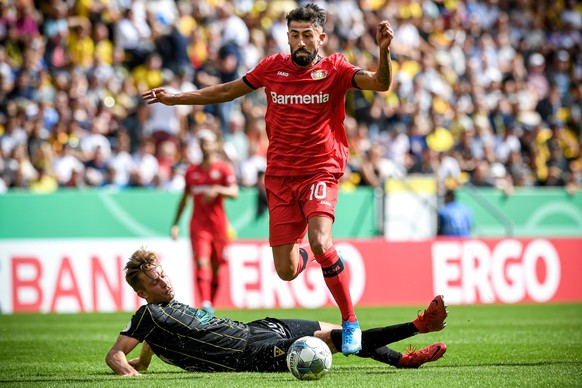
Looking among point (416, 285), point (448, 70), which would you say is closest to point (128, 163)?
point (416, 285)

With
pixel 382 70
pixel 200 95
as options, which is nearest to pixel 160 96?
pixel 200 95

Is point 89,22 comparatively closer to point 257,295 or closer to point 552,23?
point 257,295

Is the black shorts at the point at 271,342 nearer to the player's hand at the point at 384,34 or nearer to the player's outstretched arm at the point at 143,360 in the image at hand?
the player's outstretched arm at the point at 143,360

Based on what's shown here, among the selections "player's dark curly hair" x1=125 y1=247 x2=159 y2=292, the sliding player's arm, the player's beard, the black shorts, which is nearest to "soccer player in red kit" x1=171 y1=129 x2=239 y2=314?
the player's beard

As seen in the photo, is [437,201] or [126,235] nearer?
[126,235]

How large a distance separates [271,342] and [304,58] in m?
2.58

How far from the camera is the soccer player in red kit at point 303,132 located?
28.7 ft

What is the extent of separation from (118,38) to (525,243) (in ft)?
29.7

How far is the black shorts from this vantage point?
318 inches

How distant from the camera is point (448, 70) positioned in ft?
77.7

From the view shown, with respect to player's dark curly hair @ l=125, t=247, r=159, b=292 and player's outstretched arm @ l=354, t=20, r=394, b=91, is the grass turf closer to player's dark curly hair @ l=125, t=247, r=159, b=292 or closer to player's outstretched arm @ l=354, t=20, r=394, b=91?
player's dark curly hair @ l=125, t=247, r=159, b=292

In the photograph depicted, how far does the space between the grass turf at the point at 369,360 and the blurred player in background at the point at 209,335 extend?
0.14 metres

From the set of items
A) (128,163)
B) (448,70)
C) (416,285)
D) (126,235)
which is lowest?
(416,285)

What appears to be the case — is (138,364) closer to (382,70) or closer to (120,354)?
(120,354)
